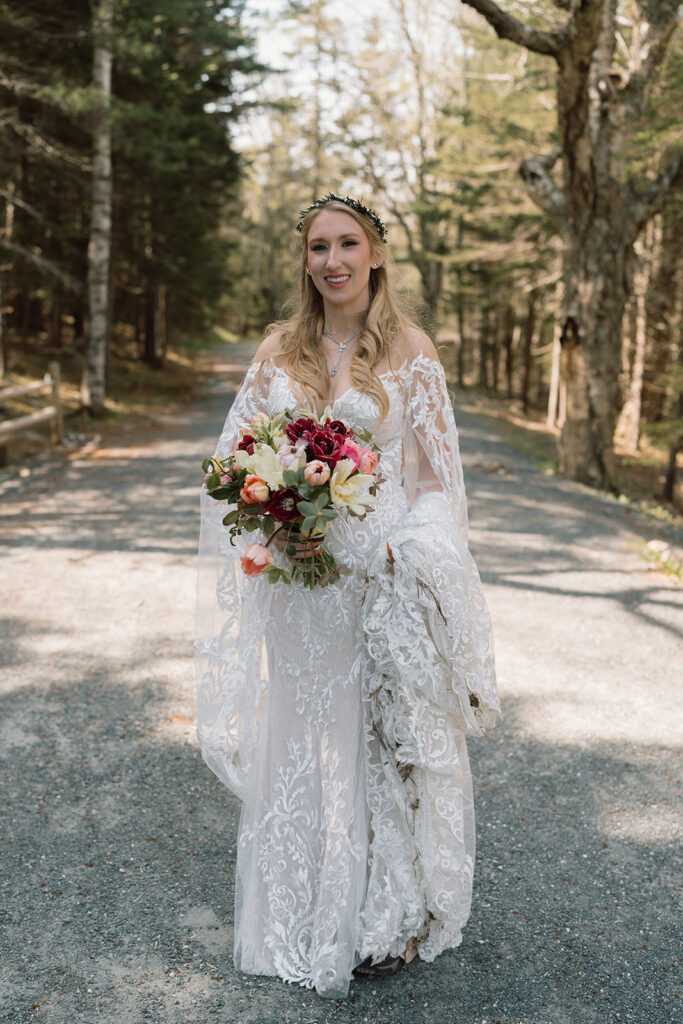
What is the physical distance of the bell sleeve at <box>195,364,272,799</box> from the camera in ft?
9.42

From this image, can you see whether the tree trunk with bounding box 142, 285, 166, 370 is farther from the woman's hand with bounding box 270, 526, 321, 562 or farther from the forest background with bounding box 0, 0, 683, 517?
the woman's hand with bounding box 270, 526, 321, 562

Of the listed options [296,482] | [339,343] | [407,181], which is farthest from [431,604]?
[407,181]

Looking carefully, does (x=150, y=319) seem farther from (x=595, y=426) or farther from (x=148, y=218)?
(x=595, y=426)

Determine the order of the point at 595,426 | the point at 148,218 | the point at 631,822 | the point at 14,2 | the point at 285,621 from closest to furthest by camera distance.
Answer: the point at 285,621, the point at 631,822, the point at 595,426, the point at 14,2, the point at 148,218

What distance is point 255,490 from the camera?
7.73 feet

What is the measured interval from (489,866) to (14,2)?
15.2 metres

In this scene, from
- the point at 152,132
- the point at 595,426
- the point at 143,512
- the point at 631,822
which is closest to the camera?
the point at 631,822

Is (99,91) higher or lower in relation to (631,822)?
higher

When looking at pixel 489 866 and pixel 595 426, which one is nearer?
pixel 489 866

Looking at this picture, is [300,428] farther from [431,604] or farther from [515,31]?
[515,31]

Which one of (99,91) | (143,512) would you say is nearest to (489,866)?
(143,512)

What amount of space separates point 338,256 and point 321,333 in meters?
0.28

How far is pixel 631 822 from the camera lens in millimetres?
3635

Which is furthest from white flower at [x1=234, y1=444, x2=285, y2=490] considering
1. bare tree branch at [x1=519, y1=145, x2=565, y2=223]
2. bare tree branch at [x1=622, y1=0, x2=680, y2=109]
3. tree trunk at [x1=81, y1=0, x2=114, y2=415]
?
tree trunk at [x1=81, y1=0, x2=114, y2=415]
